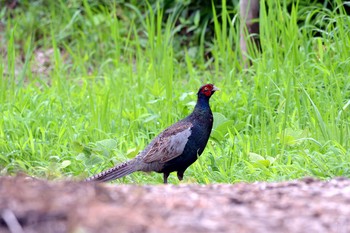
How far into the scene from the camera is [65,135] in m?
7.04

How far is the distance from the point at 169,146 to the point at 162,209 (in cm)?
309

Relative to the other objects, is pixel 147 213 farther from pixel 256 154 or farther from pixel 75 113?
pixel 75 113

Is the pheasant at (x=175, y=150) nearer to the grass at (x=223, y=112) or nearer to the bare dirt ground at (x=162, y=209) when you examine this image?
the grass at (x=223, y=112)

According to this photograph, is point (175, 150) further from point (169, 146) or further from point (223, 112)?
point (223, 112)

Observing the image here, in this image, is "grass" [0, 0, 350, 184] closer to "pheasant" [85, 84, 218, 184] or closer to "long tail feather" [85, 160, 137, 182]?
"pheasant" [85, 84, 218, 184]

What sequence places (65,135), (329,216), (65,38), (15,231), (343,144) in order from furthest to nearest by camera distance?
(65,38)
(65,135)
(343,144)
(329,216)
(15,231)

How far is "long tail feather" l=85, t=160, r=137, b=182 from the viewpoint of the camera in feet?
19.4

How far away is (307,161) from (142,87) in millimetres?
2735

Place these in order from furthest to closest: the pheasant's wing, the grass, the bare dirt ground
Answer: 1. the pheasant's wing
2. the grass
3. the bare dirt ground

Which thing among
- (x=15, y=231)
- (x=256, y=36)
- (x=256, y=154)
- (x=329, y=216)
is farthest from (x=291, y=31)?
(x=15, y=231)

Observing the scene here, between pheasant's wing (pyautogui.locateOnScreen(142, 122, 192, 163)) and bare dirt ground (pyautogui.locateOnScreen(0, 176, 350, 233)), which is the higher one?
bare dirt ground (pyautogui.locateOnScreen(0, 176, 350, 233))

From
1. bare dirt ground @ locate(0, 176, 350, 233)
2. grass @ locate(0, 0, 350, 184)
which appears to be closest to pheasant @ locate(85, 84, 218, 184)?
grass @ locate(0, 0, 350, 184)

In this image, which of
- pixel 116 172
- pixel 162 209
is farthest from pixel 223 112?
pixel 162 209

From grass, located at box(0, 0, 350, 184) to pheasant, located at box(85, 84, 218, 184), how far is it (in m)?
0.16
